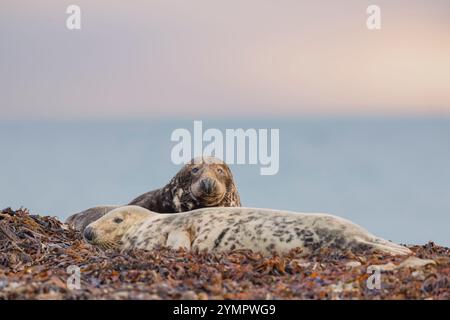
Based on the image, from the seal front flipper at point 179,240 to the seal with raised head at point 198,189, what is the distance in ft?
8.56

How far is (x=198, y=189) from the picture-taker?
1416cm

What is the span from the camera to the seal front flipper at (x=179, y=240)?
11.1 meters

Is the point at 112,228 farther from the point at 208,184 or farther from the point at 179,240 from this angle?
the point at 208,184

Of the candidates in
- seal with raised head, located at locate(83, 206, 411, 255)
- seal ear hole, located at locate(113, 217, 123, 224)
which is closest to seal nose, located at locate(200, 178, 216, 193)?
seal with raised head, located at locate(83, 206, 411, 255)

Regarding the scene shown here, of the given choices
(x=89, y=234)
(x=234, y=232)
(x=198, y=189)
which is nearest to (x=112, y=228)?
(x=89, y=234)

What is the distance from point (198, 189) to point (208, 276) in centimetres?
562

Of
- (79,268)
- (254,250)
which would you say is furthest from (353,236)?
(79,268)

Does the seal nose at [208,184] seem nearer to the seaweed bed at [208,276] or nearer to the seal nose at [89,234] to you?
the seal nose at [89,234]

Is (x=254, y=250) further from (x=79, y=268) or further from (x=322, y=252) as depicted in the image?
(x=79, y=268)

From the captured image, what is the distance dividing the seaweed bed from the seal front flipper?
53cm

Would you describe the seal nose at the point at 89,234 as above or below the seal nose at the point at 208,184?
below

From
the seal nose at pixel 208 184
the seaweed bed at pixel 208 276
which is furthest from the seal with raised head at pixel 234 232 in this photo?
the seal nose at pixel 208 184

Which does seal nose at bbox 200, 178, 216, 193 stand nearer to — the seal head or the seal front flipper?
the seal head

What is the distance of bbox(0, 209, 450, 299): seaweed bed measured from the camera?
25.4 feet
